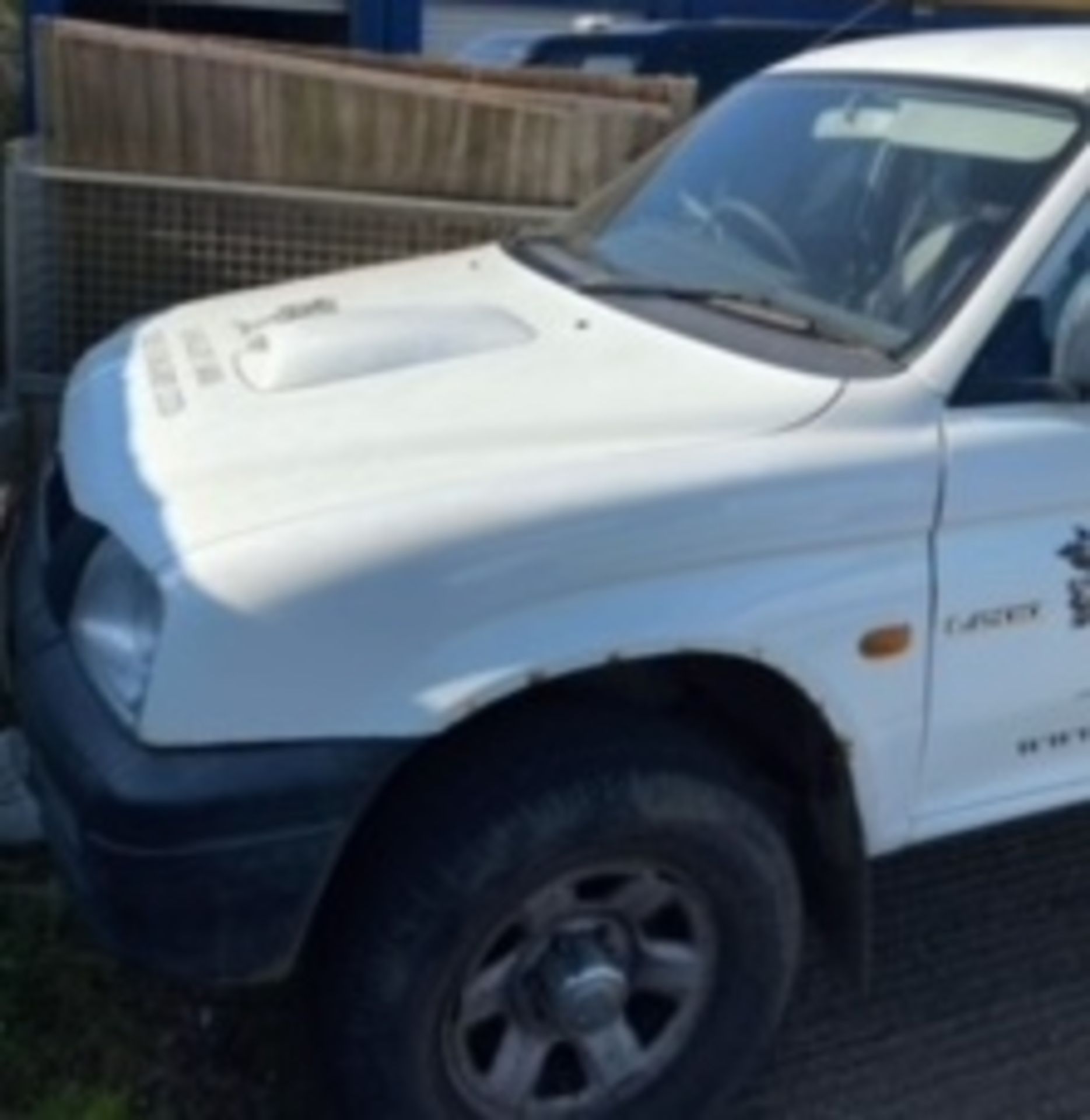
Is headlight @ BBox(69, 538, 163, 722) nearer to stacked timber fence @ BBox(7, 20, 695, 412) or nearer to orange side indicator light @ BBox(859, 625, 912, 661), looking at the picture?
orange side indicator light @ BBox(859, 625, 912, 661)

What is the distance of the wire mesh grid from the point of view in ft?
18.6

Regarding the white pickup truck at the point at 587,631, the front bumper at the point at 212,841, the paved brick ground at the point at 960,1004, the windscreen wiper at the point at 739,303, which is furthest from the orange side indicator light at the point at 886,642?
the paved brick ground at the point at 960,1004

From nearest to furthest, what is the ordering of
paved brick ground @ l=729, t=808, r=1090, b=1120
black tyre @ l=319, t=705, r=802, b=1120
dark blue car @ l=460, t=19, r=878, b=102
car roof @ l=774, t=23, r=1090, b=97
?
black tyre @ l=319, t=705, r=802, b=1120, paved brick ground @ l=729, t=808, r=1090, b=1120, car roof @ l=774, t=23, r=1090, b=97, dark blue car @ l=460, t=19, r=878, b=102

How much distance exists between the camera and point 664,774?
2.99 m

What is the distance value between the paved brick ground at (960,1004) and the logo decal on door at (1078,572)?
0.85m

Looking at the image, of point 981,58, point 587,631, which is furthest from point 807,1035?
point 981,58

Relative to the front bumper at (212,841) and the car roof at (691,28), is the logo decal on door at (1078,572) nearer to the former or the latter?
the front bumper at (212,841)

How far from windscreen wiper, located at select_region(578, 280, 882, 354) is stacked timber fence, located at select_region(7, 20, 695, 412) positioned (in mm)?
2128

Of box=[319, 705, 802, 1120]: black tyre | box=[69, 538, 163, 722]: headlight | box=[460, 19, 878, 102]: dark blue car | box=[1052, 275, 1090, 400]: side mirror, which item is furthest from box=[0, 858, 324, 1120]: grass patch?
box=[460, 19, 878, 102]: dark blue car

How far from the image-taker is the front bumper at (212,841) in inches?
106

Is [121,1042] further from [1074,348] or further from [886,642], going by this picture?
[1074,348]

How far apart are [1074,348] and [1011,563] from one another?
375 mm

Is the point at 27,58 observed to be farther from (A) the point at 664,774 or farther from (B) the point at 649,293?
(A) the point at 664,774

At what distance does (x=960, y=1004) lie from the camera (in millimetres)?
3787
